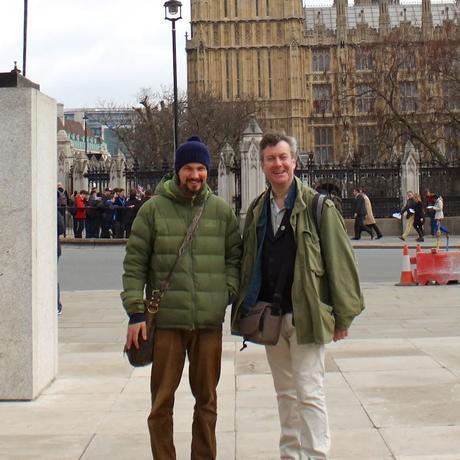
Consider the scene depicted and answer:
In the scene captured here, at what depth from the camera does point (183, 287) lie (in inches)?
173

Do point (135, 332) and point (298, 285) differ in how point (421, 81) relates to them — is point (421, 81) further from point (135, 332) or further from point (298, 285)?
point (135, 332)

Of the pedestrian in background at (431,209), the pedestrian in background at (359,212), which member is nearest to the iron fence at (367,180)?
the pedestrian in background at (431,209)

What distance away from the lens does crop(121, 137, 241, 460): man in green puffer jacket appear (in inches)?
173

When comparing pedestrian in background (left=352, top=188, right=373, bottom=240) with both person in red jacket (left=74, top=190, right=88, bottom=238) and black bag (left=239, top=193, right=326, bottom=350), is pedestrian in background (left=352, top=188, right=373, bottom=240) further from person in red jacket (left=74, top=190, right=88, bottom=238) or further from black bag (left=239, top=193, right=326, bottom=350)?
black bag (left=239, top=193, right=326, bottom=350)

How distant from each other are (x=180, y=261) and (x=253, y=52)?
9835cm

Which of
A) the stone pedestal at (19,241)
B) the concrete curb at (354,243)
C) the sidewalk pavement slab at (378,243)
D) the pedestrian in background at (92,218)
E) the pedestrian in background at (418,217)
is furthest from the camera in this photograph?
the pedestrian in background at (92,218)

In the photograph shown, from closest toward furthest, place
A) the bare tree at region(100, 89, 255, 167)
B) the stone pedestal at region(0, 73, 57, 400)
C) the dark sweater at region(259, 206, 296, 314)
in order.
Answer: the dark sweater at region(259, 206, 296, 314), the stone pedestal at region(0, 73, 57, 400), the bare tree at region(100, 89, 255, 167)

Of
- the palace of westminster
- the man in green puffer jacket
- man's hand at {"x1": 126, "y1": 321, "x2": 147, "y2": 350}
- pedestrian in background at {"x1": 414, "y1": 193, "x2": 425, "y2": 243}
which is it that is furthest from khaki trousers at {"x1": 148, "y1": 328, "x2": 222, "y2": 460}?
the palace of westminster

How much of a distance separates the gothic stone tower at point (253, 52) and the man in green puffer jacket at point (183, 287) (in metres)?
95.4

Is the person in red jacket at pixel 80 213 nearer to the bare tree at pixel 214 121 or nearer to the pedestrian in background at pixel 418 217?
the pedestrian in background at pixel 418 217

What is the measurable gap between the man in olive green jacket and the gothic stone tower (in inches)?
3755

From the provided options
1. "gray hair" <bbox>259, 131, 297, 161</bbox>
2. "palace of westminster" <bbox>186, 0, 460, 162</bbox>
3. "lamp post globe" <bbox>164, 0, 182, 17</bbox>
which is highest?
"palace of westminster" <bbox>186, 0, 460, 162</bbox>

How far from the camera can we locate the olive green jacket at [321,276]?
4301mm

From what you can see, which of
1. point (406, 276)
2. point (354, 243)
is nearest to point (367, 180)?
point (354, 243)
